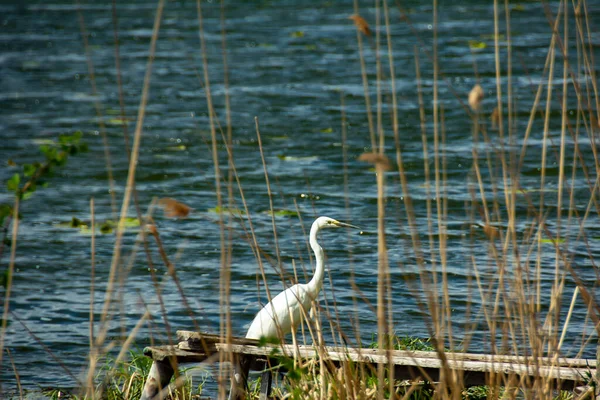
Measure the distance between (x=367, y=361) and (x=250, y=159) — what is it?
17.4 ft

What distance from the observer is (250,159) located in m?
7.99

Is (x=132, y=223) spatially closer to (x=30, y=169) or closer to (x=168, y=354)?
(x=168, y=354)

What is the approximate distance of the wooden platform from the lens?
2730mm

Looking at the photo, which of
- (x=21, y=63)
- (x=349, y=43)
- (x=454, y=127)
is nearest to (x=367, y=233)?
(x=454, y=127)

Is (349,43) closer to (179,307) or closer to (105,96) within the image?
(105,96)

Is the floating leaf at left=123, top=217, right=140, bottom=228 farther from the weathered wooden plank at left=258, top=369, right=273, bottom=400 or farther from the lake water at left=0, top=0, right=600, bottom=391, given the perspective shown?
the weathered wooden plank at left=258, top=369, right=273, bottom=400

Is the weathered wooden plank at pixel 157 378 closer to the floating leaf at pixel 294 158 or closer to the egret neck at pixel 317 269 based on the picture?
the egret neck at pixel 317 269

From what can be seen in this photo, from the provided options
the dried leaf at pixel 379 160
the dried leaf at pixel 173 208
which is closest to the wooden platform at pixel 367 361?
the dried leaf at pixel 173 208

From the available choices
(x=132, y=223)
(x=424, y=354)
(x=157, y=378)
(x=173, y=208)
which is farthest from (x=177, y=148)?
(x=173, y=208)

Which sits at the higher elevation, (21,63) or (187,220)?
(21,63)

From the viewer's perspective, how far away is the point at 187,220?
670 centimetres

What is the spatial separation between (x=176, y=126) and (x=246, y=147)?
1.11 metres

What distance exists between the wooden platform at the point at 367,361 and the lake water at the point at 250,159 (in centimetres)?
18

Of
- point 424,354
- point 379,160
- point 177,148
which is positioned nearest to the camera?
point 379,160
